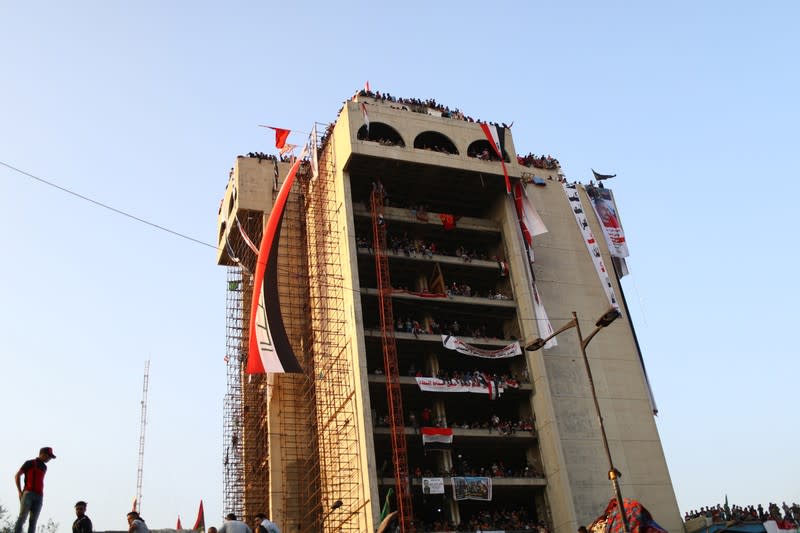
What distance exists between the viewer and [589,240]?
2122 inches

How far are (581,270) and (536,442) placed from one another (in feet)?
41.4

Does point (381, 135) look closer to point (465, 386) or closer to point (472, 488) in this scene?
point (465, 386)

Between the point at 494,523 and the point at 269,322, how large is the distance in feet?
50.8

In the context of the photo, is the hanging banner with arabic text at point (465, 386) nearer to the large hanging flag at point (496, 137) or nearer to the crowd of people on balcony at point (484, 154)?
the large hanging flag at point (496, 137)

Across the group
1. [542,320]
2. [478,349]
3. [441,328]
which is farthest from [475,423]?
[542,320]

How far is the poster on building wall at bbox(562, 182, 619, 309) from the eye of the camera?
A: 5244 centimetres

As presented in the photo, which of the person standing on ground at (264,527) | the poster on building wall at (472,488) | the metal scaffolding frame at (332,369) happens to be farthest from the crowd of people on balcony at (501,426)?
the person standing on ground at (264,527)

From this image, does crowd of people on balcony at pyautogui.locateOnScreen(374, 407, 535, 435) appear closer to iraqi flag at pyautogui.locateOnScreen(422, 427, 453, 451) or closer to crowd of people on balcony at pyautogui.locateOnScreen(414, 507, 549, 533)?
iraqi flag at pyautogui.locateOnScreen(422, 427, 453, 451)

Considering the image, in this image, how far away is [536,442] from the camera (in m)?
45.3

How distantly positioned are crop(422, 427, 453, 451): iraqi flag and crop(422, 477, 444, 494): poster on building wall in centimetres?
203

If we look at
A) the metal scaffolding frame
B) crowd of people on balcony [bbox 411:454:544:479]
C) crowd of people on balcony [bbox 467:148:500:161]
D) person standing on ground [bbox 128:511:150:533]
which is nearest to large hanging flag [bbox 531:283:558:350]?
crowd of people on balcony [bbox 411:454:544:479]

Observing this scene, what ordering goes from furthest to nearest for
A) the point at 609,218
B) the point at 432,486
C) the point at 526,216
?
the point at 609,218 → the point at 526,216 → the point at 432,486

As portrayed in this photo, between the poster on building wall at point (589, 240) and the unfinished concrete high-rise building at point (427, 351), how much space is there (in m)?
0.15

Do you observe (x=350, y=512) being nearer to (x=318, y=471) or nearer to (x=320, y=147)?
(x=318, y=471)
